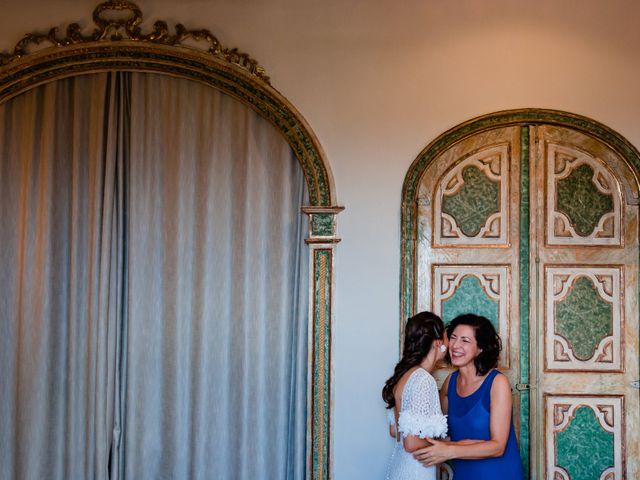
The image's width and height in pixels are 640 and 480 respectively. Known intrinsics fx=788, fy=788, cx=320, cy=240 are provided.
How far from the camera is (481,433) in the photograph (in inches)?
130

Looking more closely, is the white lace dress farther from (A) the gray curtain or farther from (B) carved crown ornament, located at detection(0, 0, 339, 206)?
(B) carved crown ornament, located at detection(0, 0, 339, 206)

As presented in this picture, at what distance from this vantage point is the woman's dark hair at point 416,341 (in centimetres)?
329

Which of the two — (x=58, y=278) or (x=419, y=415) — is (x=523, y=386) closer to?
(x=419, y=415)

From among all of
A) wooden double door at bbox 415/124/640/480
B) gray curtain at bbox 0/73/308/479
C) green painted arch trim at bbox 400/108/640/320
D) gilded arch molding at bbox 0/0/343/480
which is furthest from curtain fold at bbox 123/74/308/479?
wooden double door at bbox 415/124/640/480

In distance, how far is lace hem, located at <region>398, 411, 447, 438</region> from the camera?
3.10 m

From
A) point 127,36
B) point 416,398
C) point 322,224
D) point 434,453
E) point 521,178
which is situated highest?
point 127,36

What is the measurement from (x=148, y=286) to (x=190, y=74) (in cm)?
116

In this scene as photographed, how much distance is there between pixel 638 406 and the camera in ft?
13.0

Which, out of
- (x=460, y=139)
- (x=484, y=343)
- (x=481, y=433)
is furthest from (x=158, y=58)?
(x=481, y=433)

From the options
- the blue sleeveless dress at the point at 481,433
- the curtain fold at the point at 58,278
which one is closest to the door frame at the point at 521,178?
the blue sleeveless dress at the point at 481,433

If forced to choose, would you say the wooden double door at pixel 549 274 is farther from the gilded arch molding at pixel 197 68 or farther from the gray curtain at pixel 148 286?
the gray curtain at pixel 148 286

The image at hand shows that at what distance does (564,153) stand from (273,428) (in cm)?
210

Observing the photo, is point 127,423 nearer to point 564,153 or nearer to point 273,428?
point 273,428

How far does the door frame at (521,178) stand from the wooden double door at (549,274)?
0.04 ft
